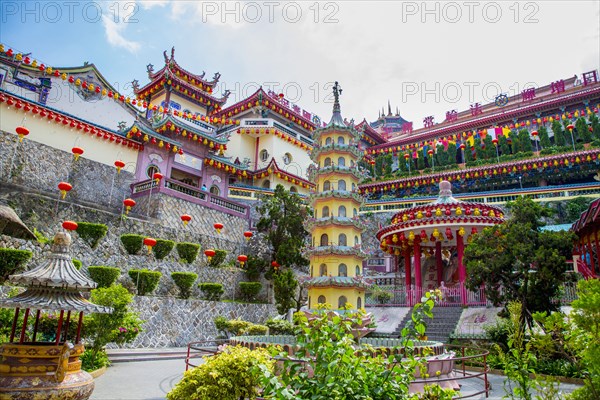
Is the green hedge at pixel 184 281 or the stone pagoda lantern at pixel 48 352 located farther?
the green hedge at pixel 184 281

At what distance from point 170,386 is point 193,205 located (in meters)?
17.5

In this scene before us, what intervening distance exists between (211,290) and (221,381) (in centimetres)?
1442

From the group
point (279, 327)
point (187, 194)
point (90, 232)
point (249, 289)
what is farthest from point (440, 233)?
point (90, 232)

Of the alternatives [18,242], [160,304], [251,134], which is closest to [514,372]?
[160,304]

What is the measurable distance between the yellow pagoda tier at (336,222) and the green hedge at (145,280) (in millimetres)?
7368

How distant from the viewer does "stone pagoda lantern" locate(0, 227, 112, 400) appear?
5.92m

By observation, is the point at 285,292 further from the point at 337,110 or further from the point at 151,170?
the point at 151,170

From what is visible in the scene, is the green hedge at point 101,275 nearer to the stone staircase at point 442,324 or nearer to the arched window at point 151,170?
the stone staircase at point 442,324

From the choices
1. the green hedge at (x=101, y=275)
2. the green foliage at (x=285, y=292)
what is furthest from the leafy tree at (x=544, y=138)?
the green hedge at (x=101, y=275)

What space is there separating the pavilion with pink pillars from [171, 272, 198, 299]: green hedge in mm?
9835

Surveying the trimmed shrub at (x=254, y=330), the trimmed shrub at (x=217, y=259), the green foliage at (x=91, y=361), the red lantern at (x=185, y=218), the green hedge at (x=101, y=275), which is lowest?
the green foliage at (x=91, y=361)

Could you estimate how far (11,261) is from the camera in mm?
13914

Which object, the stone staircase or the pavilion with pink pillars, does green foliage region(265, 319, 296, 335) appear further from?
the pavilion with pink pillars

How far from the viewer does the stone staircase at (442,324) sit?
647 inches
